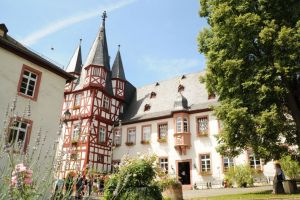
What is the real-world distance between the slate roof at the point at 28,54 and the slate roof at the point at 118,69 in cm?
1540

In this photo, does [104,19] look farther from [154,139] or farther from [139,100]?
[154,139]

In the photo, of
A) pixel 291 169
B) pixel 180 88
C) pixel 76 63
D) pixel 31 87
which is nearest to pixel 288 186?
pixel 291 169

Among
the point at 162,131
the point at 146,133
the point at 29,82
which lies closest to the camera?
the point at 29,82

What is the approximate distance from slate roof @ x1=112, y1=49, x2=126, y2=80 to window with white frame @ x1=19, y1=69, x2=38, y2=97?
17.1 metres

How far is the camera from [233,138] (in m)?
14.9

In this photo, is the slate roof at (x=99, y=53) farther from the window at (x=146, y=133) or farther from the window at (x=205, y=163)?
the window at (x=205, y=163)

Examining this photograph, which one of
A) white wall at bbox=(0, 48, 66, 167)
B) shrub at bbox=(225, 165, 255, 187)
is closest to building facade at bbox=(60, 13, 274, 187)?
shrub at bbox=(225, 165, 255, 187)

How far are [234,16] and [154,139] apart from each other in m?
15.7

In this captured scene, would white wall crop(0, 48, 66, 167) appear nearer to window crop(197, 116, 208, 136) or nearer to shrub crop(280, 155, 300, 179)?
window crop(197, 116, 208, 136)

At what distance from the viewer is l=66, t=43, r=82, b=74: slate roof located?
115 feet

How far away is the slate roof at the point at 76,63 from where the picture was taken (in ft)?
115

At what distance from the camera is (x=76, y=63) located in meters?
35.8

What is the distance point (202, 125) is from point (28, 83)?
15232 millimetres

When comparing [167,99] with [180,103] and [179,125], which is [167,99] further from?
[179,125]
